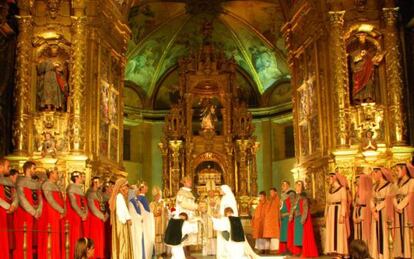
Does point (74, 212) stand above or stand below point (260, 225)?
above

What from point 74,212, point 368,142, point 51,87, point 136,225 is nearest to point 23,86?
point 51,87

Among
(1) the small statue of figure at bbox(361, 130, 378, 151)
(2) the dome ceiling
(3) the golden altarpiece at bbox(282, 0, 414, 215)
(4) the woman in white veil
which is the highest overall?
(2) the dome ceiling

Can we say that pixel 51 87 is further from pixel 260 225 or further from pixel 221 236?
pixel 260 225

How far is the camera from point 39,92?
16.2 meters

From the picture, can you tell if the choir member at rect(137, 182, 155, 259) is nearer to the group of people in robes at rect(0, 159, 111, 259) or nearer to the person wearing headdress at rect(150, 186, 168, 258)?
the group of people in robes at rect(0, 159, 111, 259)

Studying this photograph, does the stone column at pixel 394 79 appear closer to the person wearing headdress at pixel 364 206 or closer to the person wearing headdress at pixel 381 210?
the person wearing headdress at pixel 364 206

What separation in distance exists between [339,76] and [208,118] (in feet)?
28.9

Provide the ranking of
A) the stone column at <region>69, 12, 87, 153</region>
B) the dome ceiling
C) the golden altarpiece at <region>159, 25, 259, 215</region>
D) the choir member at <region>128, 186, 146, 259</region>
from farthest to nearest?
the dome ceiling, the golden altarpiece at <region>159, 25, 259, 215</region>, the stone column at <region>69, 12, 87, 153</region>, the choir member at <region>128, 186, 146, 259</region>

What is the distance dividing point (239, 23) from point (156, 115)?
5.77 metres

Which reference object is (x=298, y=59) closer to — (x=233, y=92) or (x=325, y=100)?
(x=325, y=100)

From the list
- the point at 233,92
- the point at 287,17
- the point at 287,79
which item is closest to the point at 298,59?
the point at 287,17

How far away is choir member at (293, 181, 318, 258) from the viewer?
14078mm

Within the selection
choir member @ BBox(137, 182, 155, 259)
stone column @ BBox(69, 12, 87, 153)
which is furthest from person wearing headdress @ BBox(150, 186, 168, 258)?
stone column @ BBox(69, 12, 87, 153)

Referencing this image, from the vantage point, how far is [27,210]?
10.4 metres
